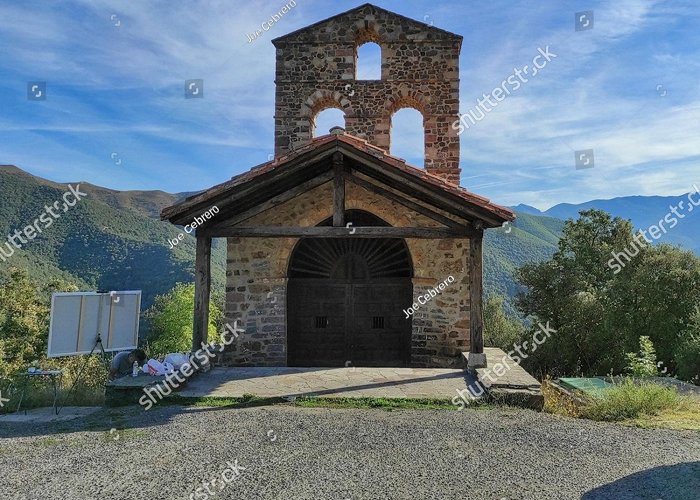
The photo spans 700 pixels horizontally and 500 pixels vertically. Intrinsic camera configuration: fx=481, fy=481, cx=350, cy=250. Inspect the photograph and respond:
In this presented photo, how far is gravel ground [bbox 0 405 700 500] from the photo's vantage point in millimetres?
3779

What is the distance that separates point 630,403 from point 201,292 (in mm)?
6541

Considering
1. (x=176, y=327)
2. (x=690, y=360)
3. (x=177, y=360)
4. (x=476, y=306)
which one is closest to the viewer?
(x=177, y=360)

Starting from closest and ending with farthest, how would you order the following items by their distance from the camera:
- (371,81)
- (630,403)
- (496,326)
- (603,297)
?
(630,403)
(371,81)
(603,297)
(496,326)

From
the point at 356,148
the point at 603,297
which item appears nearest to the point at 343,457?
the point at 356,148

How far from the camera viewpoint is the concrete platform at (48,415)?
609 cm

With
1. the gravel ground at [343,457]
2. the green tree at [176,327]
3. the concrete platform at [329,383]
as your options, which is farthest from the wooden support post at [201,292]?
the green tree at [176,327]

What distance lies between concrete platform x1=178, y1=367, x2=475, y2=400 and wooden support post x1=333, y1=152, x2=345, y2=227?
2.51 m

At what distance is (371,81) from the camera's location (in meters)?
11.6

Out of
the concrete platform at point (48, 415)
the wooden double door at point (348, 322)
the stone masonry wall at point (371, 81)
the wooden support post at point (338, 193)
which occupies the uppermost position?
the stone masonry wall at point (371, 81)

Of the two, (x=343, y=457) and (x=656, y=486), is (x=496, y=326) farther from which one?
(x=343, y=457)

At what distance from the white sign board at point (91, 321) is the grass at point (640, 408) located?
6.36 meters

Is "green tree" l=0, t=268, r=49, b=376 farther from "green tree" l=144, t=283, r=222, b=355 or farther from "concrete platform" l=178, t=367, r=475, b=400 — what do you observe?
"concrete platform" l=178, t=367, r=475, b=400

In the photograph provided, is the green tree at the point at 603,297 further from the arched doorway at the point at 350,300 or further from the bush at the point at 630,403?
the bush at the point at 630,403

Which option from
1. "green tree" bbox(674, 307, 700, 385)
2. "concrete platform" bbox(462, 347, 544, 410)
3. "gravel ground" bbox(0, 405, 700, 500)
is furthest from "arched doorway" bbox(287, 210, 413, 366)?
"green tree" bbox(674, 307, 700, 385)
